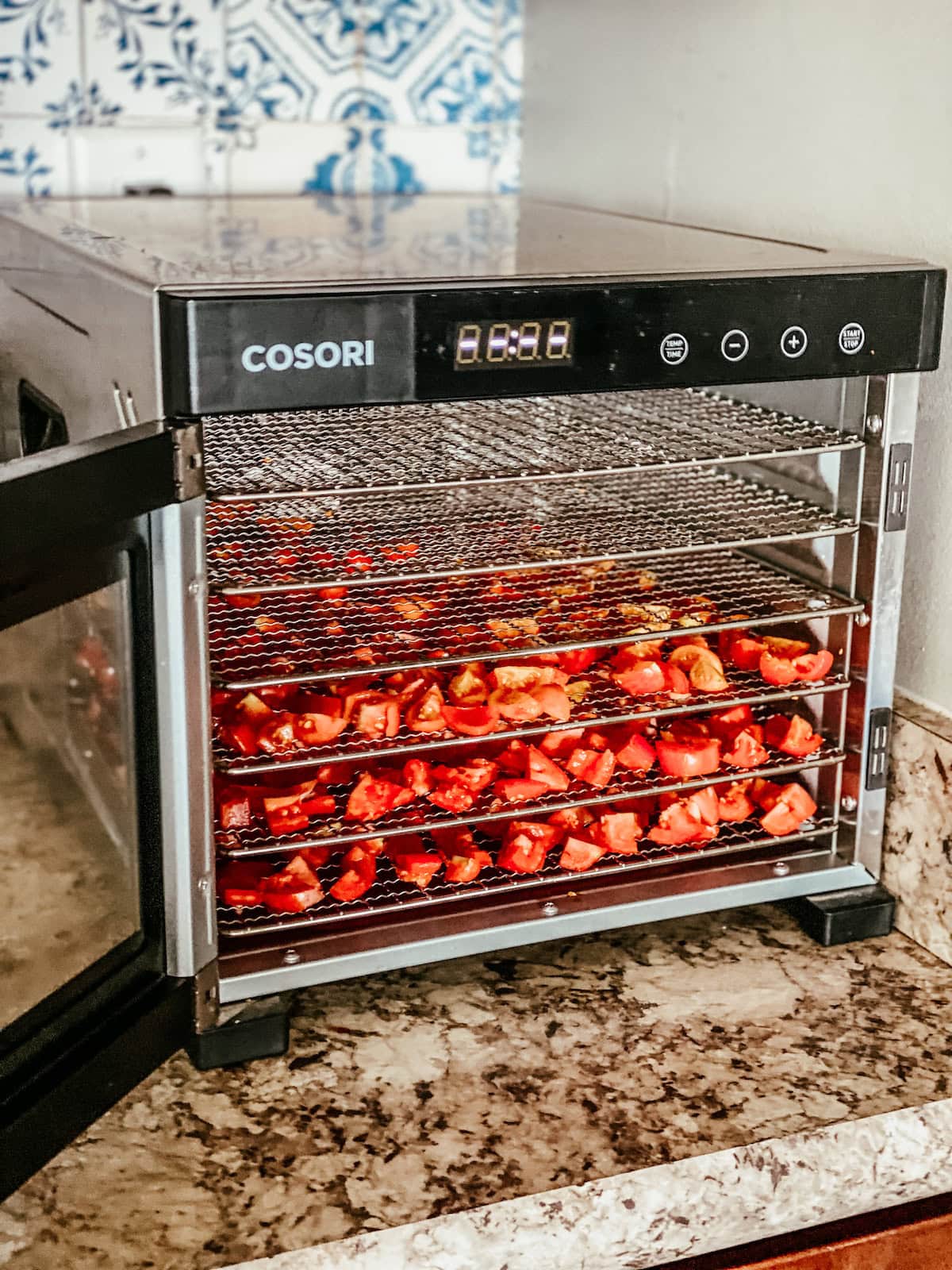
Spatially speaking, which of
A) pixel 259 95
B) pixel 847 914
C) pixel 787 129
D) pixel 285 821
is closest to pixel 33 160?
pixel 259 95

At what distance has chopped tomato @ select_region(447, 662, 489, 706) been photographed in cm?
109

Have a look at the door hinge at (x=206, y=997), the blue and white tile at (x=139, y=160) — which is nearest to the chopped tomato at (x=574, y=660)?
the door hinge at (x=206, y=997)

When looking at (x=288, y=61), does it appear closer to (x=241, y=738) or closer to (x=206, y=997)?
(x=241, y=738)

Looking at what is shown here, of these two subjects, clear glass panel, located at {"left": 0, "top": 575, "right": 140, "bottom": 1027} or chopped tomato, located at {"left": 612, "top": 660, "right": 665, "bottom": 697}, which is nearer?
clear glass panel, located at {"left": 0, "top": 575, "right": 140, "bottom": 1027}

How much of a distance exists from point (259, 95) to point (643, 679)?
0.93m

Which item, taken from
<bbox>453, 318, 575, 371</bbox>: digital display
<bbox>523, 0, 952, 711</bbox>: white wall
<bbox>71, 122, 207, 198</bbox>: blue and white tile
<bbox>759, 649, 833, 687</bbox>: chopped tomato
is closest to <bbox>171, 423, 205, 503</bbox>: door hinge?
<bbox>453, 318, 575, 371</bbox>: digital display

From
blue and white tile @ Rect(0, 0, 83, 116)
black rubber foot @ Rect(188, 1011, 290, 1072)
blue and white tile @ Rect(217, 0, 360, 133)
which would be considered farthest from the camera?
blue and white tile @ Rect(217, 0, 360, 133)

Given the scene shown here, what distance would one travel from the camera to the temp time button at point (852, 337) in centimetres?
101

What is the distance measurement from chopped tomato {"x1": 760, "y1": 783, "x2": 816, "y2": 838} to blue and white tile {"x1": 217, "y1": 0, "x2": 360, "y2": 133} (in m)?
1.01

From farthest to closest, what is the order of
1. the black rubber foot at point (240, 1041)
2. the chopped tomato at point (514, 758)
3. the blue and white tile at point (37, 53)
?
the blue and white tile at point (37, 53)
the chopped tomato at point (514, 758)
the black rubber foot at point (240, 1041)

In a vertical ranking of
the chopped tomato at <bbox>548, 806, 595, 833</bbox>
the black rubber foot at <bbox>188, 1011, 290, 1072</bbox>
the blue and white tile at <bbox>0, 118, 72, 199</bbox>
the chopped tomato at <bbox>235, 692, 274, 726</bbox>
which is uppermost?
the blue and white tile at <bbox>0, 118, 72, 199</bbox>

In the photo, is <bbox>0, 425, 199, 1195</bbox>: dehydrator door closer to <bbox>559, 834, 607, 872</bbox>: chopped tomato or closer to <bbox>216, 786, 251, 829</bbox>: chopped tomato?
<bbox>216, 786, 251, 829</bbox>: chopped tomato

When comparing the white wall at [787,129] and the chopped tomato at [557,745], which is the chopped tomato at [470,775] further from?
the white wall at [787,129]

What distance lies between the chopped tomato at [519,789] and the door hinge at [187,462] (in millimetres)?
343
